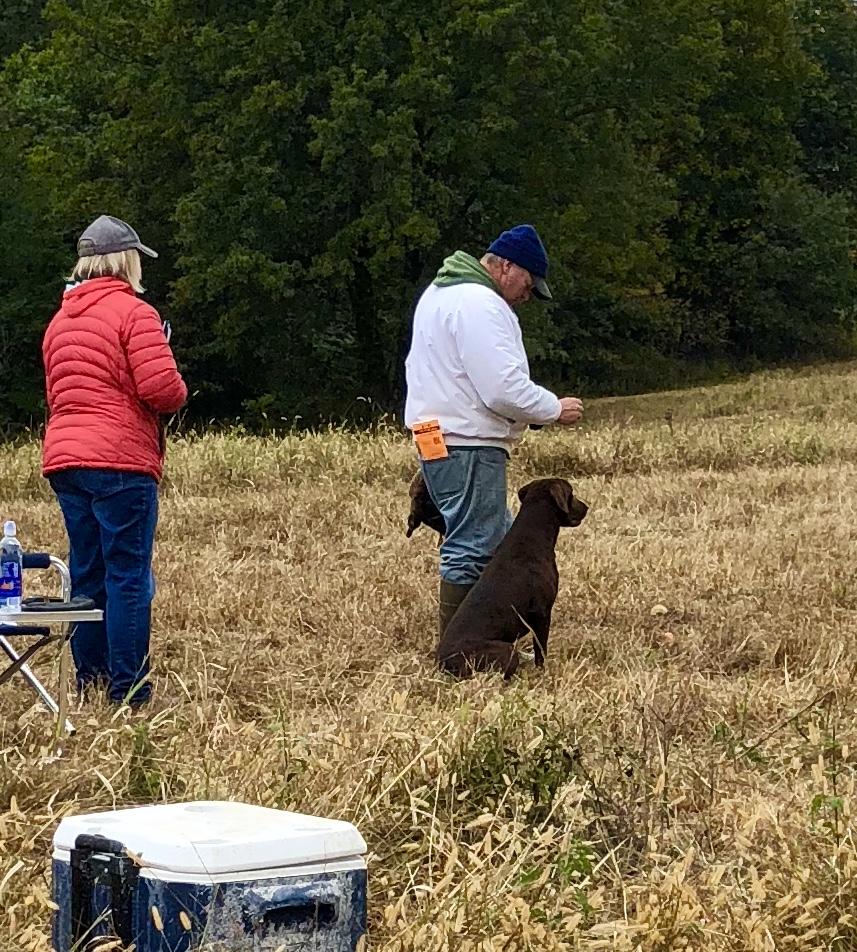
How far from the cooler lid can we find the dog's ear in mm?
2922

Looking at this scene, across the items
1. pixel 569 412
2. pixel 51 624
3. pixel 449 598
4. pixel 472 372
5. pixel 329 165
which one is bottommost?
pixel 449 598

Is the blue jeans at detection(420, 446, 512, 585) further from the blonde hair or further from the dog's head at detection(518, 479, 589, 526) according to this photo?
the blonde hair

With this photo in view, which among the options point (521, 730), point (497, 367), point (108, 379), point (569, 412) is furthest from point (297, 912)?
point (569, 412)

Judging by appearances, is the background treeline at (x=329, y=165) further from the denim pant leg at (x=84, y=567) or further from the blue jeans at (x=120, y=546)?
the blue jeans at (x=120, y=546)

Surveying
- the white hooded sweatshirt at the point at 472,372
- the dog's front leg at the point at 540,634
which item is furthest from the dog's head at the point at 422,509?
the dog's front leg at the point at 540,634

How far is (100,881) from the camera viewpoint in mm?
3443

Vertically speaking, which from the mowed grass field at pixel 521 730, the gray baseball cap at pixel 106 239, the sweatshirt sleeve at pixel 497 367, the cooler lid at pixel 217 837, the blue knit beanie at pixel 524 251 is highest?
A: the gray baseball cap at pixel 106 239

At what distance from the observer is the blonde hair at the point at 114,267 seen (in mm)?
6051

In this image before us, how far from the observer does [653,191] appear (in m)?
35.5

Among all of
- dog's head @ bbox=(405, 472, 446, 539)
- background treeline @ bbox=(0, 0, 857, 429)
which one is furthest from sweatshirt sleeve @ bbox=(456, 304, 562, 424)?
background treeline @ bbox=(0, 0, 857, 429)

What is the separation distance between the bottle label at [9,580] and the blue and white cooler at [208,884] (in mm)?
1544

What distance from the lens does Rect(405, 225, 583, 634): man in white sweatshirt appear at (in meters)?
6.32

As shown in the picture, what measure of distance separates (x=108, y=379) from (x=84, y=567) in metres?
0.74

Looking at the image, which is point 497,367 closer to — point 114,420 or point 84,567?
point 114,420
